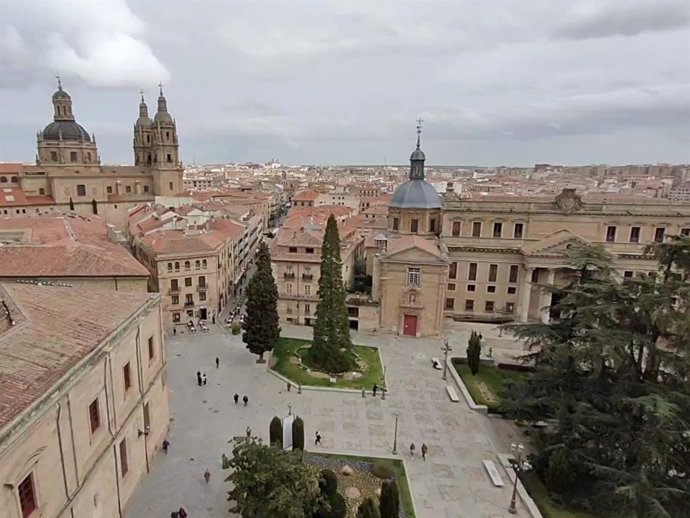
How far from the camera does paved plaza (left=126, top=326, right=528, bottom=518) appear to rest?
22.0 m

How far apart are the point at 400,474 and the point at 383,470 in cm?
100

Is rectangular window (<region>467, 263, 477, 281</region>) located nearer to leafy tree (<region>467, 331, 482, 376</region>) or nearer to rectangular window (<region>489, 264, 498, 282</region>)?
rectangular window (<region>489, 264, 498, 282</region>)

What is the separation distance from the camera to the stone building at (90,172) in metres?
73.8

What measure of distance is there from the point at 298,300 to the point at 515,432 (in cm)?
2301

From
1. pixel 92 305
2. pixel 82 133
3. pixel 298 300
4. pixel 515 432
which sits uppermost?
pixel 82 133

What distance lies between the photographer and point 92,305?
2042 centimetres

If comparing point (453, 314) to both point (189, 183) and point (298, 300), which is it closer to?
point (298, 300)

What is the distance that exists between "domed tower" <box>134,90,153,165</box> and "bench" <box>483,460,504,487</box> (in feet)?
278

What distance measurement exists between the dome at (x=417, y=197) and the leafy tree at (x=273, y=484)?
33963 mm

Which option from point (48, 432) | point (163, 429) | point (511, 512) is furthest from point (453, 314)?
point (48, 432)

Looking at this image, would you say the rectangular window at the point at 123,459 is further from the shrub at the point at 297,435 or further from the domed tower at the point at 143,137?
the domed tower at the point at 143,137

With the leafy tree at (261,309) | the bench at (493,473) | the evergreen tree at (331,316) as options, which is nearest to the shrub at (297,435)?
the bench at (493,473)

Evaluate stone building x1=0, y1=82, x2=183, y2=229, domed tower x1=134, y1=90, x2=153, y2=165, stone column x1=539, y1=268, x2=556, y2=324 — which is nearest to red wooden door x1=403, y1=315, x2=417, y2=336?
stone column x1=539, y1=268, x2=556, y2=324

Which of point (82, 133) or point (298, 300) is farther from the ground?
point (82, 133)
